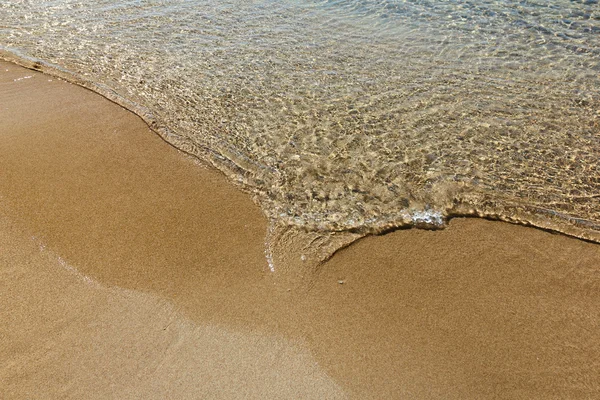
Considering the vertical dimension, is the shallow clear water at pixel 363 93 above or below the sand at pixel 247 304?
above

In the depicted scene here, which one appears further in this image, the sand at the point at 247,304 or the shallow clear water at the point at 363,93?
the shallow clear water at the point at 363,93

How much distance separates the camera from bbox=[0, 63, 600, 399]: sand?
9.25 ft

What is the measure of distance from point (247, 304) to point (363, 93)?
3.78 metres

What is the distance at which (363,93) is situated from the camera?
5.92m

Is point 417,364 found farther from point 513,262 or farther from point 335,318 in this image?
point 513,262

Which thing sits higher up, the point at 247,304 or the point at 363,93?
the point at 363,93

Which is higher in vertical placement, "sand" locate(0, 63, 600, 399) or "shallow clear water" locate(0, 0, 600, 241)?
"shallow clear water" locate(0, 0, 600, 241)

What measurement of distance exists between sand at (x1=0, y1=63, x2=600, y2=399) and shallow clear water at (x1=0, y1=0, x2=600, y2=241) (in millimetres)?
468

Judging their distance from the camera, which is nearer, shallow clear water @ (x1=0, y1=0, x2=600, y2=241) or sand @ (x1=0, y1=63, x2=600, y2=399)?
sand @ (x1=0, y1=63, x2=600, y2=399)

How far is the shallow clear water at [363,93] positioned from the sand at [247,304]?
1.54 ft

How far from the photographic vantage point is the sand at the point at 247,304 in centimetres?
282

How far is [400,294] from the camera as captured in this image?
3.38 meters

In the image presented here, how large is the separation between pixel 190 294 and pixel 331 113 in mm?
3146

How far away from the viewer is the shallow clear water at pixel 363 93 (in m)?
4.32
